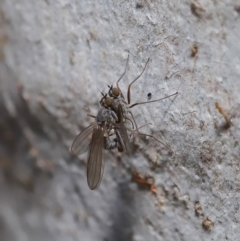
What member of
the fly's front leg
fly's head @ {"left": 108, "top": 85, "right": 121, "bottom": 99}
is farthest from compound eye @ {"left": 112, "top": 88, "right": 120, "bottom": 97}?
the fly's front leg

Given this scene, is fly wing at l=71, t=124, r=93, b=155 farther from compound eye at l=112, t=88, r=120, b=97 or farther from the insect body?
compound eye at l=112, t=88, r=120, b=97

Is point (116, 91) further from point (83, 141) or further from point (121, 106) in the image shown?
point (83, 141)

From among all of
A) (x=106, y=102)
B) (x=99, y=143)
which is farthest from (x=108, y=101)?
(x=99, y=143)

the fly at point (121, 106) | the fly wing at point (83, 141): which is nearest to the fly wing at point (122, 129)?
the fly at point (121, 106)

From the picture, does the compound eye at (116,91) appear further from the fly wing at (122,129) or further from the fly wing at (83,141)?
the fly wing at (83,141)

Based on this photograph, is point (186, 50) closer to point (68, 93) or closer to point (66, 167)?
point (68, 93)
